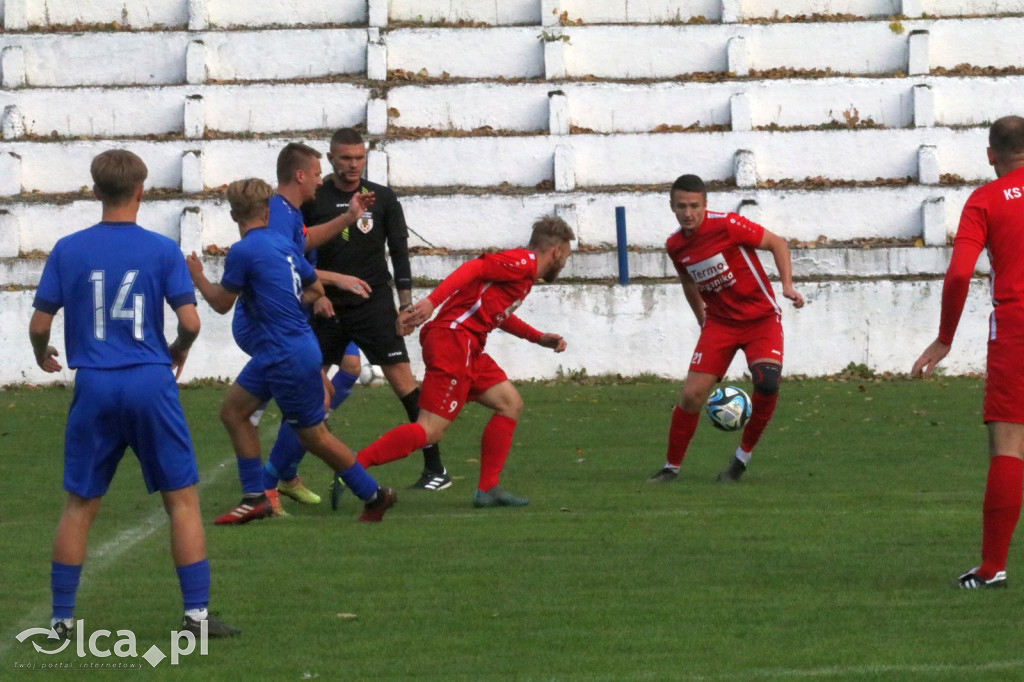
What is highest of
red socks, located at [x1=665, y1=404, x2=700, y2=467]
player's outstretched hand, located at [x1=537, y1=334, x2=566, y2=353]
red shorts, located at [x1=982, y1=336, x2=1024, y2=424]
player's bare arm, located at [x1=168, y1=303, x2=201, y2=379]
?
player's bare arm, located at [x1=168, y1=303, x2=201, y2=379]

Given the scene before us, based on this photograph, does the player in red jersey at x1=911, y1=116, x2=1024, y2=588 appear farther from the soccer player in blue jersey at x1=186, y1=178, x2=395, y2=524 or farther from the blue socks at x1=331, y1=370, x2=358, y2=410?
the blue socks at x1=331, y1=370, x2=358, y2=410

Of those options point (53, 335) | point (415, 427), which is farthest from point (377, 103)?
point (415, 427)

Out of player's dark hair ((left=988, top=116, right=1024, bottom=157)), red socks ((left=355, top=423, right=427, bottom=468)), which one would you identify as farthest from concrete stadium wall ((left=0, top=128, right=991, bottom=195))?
player's dark hair ((left=988, top=116, right=1024, bottom=157))

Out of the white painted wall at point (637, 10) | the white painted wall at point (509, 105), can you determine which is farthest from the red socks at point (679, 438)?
the white painted wall at point (637, 10)

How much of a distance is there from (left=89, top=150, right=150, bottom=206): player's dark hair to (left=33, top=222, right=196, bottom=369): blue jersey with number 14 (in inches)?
4.0

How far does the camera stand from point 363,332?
10633 millimetres

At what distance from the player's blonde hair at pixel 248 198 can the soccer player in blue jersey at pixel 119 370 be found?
198 cm

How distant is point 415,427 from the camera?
372 inches

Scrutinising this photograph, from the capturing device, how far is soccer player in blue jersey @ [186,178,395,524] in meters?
8.22

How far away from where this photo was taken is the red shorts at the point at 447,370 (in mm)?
9578

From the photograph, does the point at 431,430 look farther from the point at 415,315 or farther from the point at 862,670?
the point at 862,670

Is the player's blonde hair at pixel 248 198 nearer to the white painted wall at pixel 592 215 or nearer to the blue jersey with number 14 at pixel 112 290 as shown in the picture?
the blue jersey with number 14 at pixel 112 290

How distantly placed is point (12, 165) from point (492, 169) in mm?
6698

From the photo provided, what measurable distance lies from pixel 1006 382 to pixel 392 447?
3.82 m
